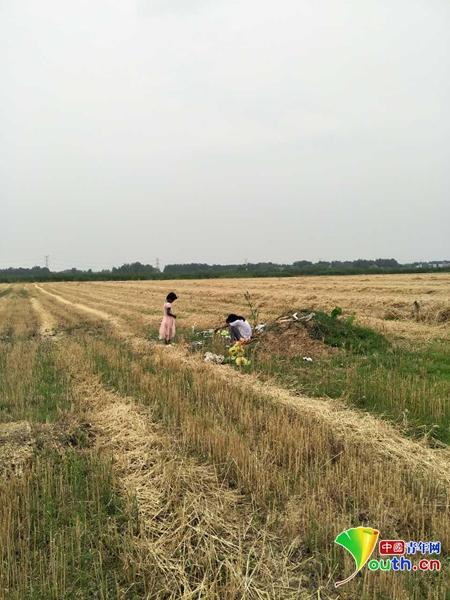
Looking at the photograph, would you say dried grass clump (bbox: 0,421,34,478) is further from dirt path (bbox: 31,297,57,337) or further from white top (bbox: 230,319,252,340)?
dirt path (bbox: 31,297,57,337)

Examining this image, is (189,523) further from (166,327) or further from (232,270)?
(232,270)

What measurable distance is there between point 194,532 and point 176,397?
3808 millimetres

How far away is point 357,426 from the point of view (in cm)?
673

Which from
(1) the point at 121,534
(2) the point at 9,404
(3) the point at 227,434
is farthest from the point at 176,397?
(1) the point at 121,534

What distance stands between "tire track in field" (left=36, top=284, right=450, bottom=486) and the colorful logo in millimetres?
1543

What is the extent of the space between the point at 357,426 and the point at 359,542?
2991 mm

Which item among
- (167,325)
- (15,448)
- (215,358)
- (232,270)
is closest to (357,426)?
(15,448)

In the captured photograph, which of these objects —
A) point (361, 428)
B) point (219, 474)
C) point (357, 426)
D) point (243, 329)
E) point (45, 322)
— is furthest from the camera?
point (45, 322)

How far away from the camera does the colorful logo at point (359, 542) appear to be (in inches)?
145

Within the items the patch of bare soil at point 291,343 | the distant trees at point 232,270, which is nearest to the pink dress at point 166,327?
the patch of bare soil at point 291,343

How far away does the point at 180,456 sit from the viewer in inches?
219

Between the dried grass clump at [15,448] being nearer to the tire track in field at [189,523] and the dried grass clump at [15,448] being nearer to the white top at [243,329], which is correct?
the tire track in field at [189,523]

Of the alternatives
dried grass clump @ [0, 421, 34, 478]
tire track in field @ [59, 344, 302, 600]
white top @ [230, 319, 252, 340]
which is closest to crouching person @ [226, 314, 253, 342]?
white top @ [230, 319, 252, 340]

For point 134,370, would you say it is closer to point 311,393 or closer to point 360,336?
point 311,393
